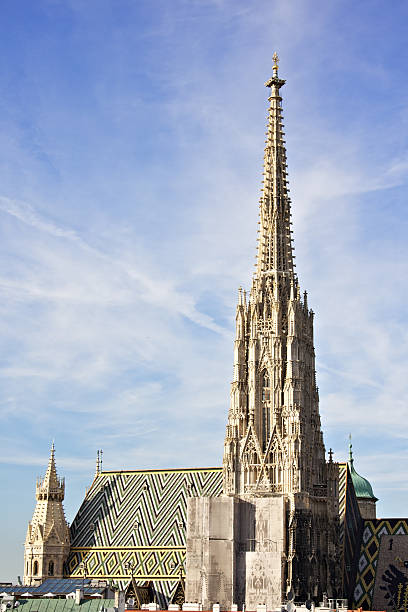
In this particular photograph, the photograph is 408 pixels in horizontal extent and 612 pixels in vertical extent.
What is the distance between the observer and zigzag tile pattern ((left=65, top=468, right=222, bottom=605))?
7350 centimetres

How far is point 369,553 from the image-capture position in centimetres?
7088

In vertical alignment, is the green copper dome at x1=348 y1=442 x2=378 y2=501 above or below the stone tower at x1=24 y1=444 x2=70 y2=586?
above

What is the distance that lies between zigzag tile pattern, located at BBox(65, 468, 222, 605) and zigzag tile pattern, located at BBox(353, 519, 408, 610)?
10883 mm

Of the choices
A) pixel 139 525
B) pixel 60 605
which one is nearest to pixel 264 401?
pixel 139 525

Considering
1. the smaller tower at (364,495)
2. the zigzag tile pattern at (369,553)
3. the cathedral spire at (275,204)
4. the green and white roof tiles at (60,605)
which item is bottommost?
the green and white roof tiles at (60,605)

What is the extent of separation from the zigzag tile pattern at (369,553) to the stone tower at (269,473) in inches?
201

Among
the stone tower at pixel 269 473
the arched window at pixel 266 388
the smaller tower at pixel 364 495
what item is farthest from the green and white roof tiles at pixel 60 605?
the smaller tower at pixel 364 495

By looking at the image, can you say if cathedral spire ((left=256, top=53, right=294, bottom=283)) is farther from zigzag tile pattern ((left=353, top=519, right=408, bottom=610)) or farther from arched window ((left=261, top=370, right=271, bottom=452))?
zigzag tile pattern ((left=353, top=519, right=408, bottom=610))

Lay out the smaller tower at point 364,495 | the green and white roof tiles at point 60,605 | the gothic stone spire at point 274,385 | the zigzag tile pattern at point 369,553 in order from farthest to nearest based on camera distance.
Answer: the smaller tower at point 364,495, the zigzag tile pattern at point 369,553, the gothic stone spire at point 274,385, the green and white roof tiles at point 60,605

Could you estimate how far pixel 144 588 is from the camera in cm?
7219

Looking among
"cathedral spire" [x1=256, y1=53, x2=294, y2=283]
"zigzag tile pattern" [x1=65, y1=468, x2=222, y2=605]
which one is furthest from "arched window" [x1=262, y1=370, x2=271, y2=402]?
"zigzag tile pattern" [x1=65, y1=468, x2=222, y2=605]

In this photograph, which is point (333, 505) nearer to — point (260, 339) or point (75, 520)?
point (260, 339)

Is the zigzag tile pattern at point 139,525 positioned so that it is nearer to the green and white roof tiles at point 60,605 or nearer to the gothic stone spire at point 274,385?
the gothic stone spire at point 274,385

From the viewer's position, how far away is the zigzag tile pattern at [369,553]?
6844 centimetres
